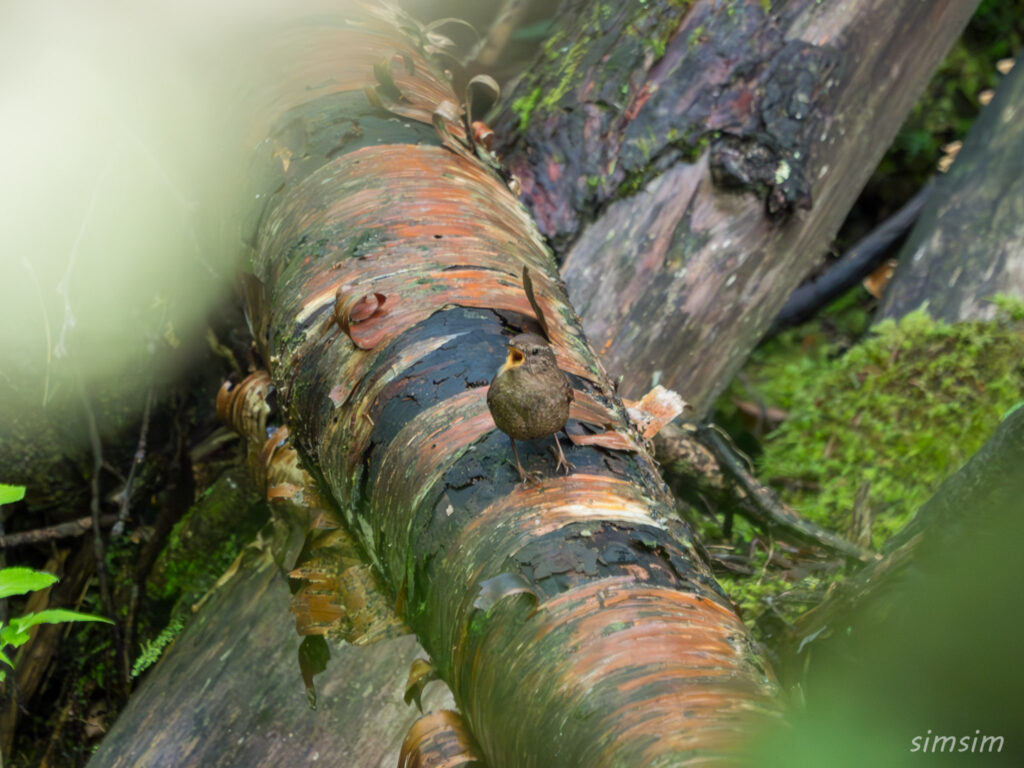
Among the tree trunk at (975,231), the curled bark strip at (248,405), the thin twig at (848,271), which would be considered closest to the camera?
the curled bark strip at (248,405)

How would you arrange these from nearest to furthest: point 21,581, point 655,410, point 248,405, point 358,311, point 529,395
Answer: point 529,395 < point 21,581 < point 358,311 < point 655,410 < point 248,405

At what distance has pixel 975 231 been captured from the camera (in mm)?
3336

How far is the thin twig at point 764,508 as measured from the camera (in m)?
2.18

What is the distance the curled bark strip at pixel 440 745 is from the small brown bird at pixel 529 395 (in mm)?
448

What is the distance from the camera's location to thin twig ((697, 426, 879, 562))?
2.18 m

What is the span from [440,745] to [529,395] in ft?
1.78

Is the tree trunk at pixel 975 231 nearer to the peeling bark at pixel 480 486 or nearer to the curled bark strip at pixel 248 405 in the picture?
Answer: the peeling bark at pixel 480 486

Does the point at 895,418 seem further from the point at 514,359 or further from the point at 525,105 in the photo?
the point at 514,359

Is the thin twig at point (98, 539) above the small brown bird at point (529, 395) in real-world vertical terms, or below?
below

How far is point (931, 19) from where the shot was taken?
2.72m

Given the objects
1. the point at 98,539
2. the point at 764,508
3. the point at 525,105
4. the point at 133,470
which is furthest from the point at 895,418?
the point at 98,539

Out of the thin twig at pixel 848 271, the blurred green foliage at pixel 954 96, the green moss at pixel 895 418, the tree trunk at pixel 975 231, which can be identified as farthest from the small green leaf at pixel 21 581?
the blurred green foliage at pixel 954 96

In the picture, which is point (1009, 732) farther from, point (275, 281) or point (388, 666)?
point (275, 281)

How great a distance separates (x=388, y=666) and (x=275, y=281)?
0.92 metres
